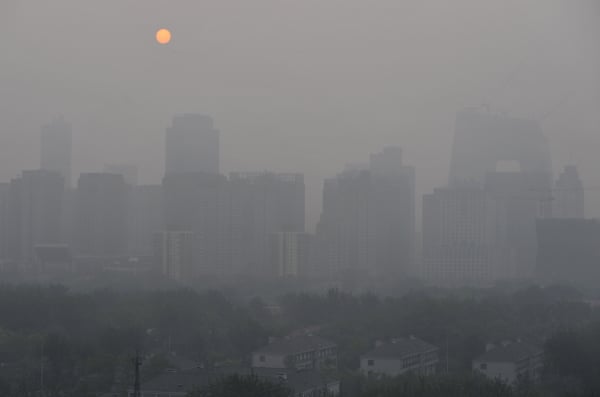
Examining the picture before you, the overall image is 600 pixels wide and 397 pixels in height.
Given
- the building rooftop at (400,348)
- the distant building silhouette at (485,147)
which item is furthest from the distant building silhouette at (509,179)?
the building rooftop at (400,348)

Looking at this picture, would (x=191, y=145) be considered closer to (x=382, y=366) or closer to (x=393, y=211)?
(x=393, y=211)

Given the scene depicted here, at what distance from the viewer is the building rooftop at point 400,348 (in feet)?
21.4

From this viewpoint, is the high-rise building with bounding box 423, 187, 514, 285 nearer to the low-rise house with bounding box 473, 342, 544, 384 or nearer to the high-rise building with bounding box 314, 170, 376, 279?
the high-rise building with bounding box 314, 170, 376, 279

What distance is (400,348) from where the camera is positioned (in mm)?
6688

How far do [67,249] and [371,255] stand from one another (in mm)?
5368

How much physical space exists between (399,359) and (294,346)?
2.41 ft

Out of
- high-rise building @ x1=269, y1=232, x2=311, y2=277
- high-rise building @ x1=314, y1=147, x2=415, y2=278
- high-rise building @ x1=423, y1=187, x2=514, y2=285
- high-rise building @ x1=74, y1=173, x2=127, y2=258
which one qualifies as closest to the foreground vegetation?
high-rise building @ x1=269, y1=232, x2=311, y2=277

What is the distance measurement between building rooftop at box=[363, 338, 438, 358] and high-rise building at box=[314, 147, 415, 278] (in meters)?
9.94

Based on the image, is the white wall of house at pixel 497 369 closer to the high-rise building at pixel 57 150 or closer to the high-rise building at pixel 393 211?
the high-rise building at pixel 393 211

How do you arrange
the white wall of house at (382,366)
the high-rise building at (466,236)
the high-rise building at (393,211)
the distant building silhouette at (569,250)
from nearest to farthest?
the white wall of house at (382,366), the distant building silhouette at (569,250), the high-rise building at (393,211), the high-rise building at (466,236)

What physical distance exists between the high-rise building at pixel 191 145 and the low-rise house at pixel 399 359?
11831 mm

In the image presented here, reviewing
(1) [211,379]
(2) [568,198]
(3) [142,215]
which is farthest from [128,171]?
(1) [211,379]

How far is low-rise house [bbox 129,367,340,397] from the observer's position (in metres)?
5.10

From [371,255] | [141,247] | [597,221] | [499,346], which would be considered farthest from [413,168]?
[499,346]
